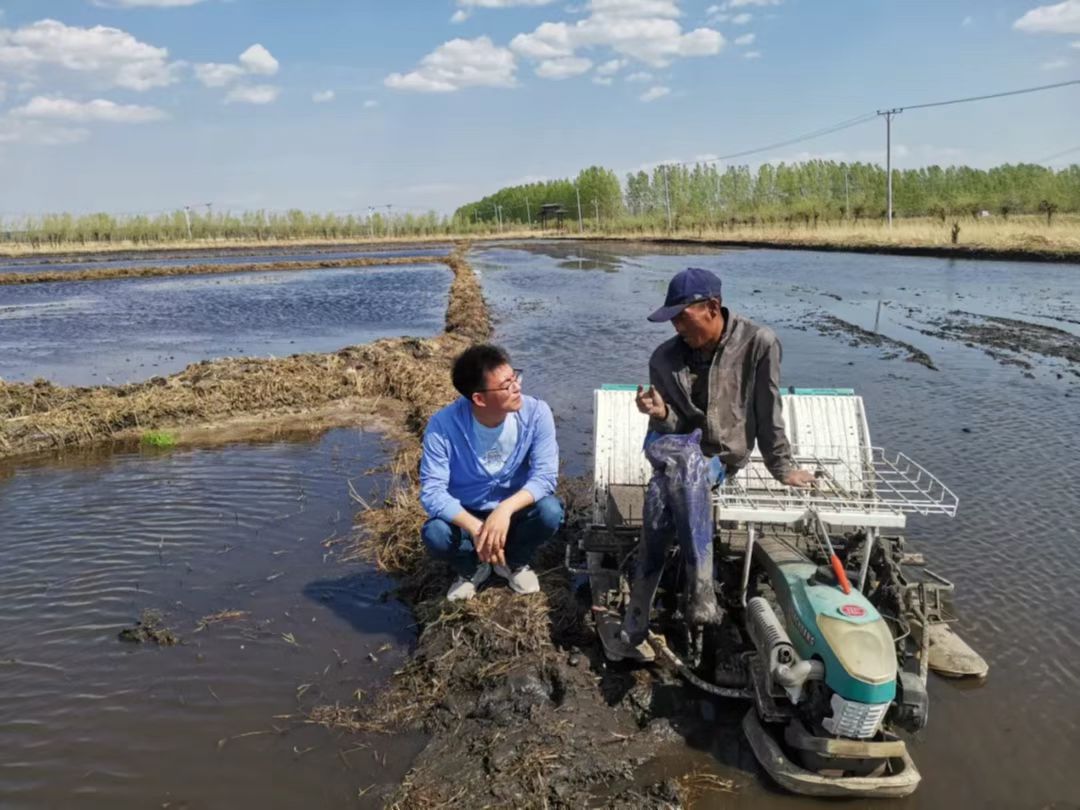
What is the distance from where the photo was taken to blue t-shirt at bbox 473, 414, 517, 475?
15.3 ft

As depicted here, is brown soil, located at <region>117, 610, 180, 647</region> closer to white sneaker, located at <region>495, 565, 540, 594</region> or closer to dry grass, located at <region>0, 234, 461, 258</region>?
white sneaker, located at <region>495, 565, 540, 594</region>

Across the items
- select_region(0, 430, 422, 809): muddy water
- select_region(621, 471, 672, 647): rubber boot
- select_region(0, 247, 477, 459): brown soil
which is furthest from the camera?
select_region(0, 247, 477, 459): brown soil

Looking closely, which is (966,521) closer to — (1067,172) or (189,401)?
(189,401)

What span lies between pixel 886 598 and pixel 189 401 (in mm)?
8983

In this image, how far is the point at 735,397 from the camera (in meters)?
4.14

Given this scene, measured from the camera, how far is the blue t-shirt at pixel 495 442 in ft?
15.3

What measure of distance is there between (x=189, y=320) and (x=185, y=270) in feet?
72.0

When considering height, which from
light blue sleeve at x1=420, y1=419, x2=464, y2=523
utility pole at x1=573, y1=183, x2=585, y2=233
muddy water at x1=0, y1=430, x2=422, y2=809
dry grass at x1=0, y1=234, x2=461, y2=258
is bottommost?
muddy water at x1=0, y1=430, x2=422, y2=809

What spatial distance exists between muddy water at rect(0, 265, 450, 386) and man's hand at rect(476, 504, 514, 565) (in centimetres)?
1130

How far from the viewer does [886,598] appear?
3980 millimetres

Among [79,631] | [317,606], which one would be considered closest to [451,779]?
[317,606]

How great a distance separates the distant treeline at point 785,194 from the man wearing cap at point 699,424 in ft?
158

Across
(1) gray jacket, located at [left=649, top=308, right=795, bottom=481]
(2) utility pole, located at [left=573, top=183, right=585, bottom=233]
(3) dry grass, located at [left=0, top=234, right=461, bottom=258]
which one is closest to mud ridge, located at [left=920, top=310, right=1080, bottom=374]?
(1) gray jacket, located at [left=649, top=308, right=795, bottom=481]

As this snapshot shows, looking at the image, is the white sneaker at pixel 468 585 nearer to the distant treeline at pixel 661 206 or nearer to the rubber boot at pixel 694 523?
the rubber boot at pixel 694 523
